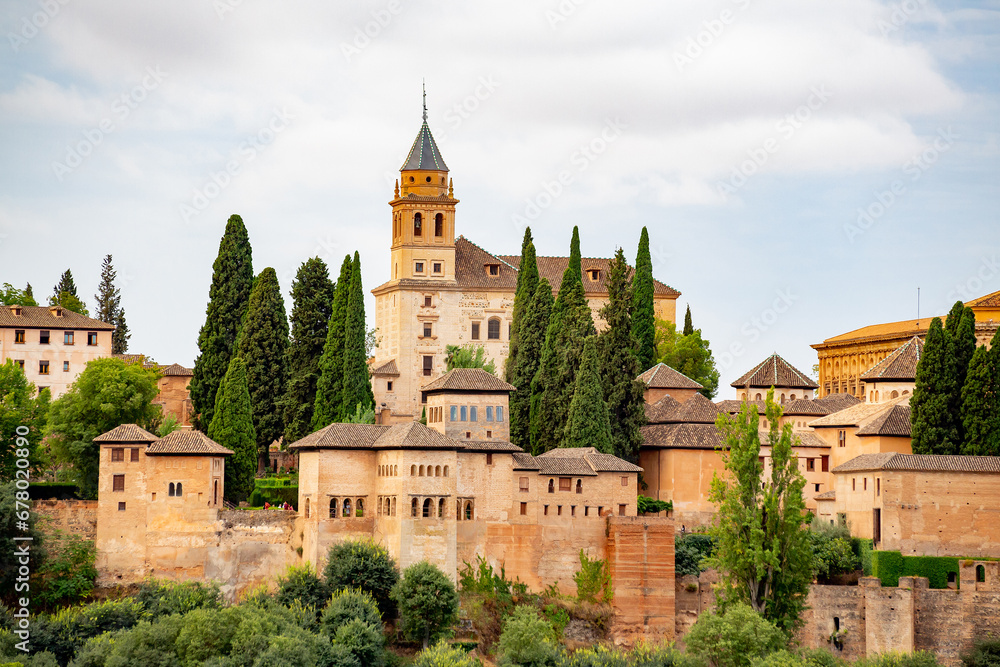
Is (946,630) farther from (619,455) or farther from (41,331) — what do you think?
(41,331)

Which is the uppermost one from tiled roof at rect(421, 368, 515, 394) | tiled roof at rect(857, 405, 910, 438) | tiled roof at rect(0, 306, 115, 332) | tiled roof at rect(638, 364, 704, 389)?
tiled roof at rect(0, 306, 115, 332)

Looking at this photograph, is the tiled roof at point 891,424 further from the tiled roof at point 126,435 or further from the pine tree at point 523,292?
the tiled roof at point 126,435

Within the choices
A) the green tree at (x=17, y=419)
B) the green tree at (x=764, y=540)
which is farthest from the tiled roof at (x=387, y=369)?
the green tree at (x=764, y=540)

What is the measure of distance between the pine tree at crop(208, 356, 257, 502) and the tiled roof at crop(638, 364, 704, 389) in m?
17.4

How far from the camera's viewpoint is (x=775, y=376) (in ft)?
242

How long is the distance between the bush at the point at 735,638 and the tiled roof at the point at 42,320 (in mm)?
31653

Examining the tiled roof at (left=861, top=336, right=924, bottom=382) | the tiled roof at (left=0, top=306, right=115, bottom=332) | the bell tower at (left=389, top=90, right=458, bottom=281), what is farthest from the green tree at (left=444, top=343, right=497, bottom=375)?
the tiled roof at (left=861, top=336, right=924, bottom=382)

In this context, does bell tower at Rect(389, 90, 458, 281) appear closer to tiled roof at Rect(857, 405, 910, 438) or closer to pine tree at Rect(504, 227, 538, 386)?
pine tree at Rect(504, 227, 538, 386)

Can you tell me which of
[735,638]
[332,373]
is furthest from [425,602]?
[332,373]

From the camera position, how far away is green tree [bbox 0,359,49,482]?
185 feet

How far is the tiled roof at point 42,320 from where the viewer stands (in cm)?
6962

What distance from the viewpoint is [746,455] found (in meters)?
54.0

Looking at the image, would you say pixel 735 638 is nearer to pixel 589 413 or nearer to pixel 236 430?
pixel 589 413

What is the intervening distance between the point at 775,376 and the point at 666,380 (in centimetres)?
694
